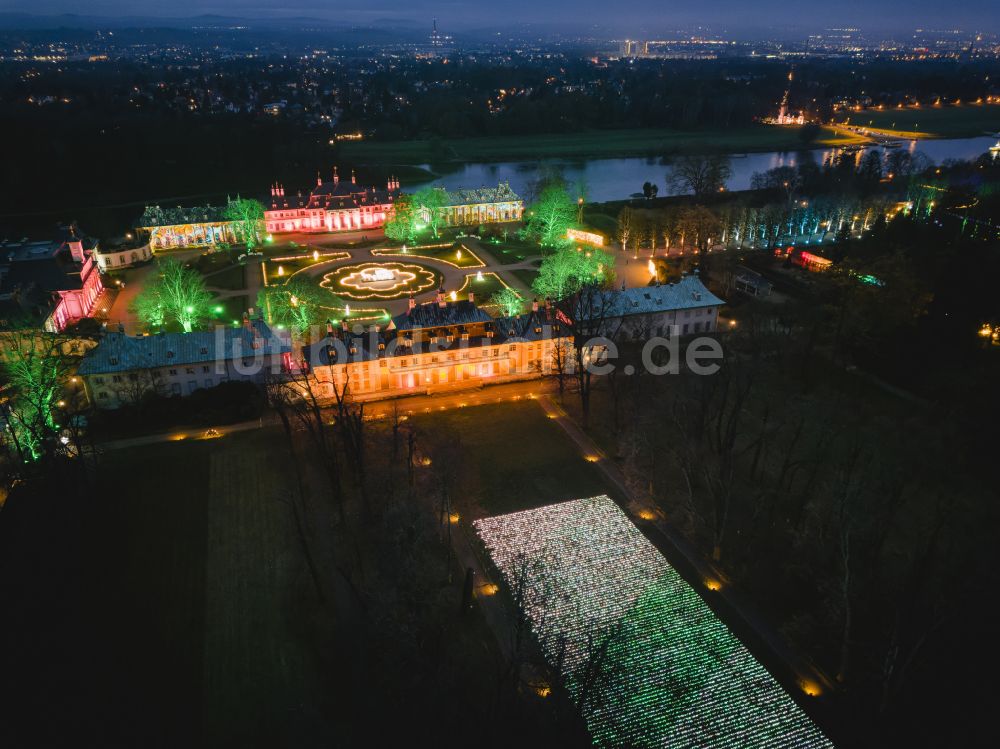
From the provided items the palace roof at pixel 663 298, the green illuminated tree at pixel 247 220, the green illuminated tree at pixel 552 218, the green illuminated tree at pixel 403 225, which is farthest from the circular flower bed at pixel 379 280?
the palace roof at pixel 663 298

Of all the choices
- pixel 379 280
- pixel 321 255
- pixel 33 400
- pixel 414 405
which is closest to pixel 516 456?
pixel 414 405

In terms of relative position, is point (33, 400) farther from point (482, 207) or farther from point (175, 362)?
point (482, 207)

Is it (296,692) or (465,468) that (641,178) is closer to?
(465,468)

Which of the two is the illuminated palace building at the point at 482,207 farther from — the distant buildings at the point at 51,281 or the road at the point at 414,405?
the road at the point at 414,405

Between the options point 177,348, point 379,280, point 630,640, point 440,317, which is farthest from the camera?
point 379,280

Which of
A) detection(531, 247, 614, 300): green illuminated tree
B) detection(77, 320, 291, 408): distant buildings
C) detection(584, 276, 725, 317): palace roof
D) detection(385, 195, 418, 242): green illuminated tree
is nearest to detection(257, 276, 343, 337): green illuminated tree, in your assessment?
detection(77, 320, 291, 408): distant buildings

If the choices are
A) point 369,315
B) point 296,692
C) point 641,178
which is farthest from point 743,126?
point 296,692

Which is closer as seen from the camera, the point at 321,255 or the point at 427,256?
the point at 321,255
